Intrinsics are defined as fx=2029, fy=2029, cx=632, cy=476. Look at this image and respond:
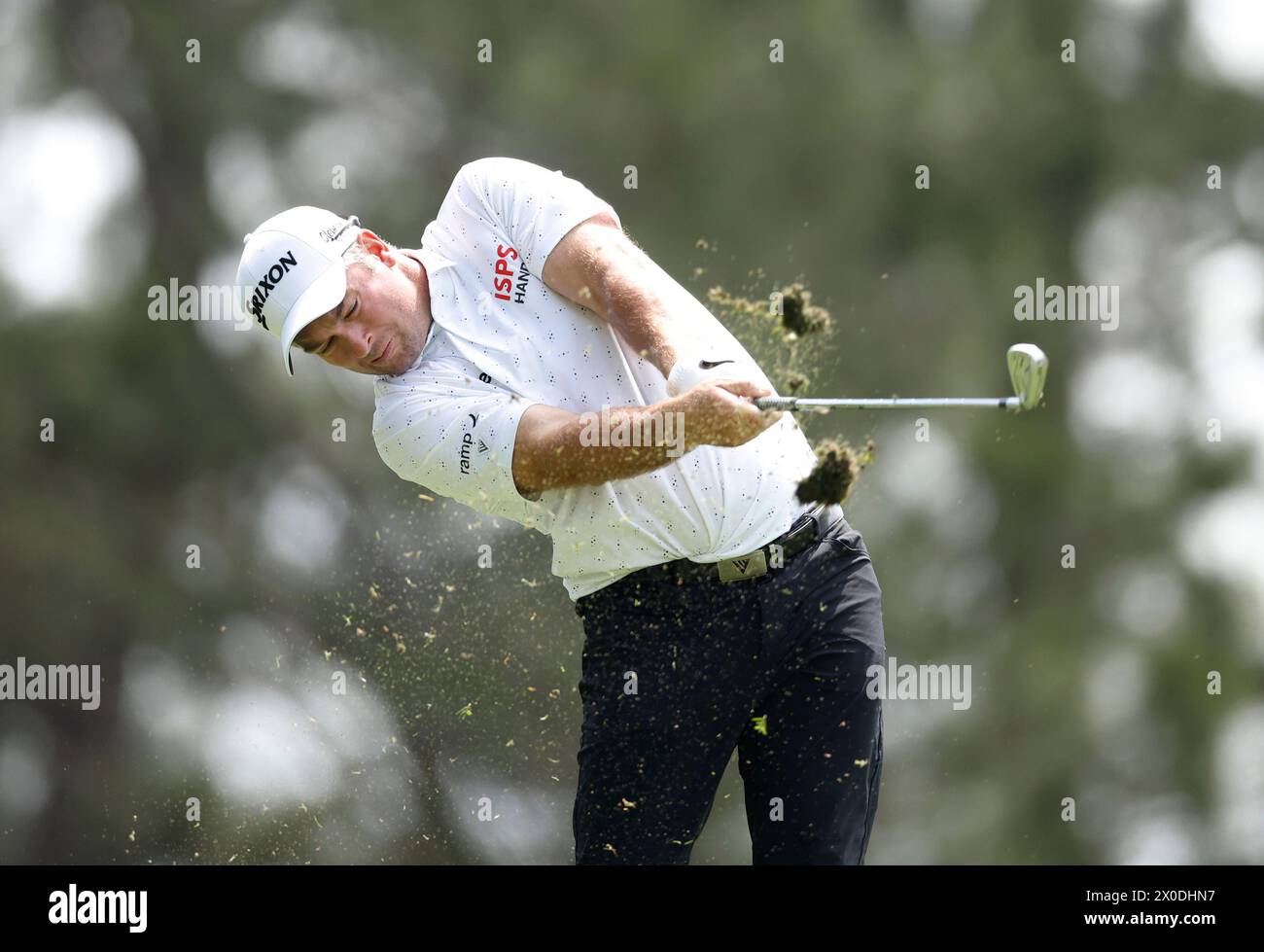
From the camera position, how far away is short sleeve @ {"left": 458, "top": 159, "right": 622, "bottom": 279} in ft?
12.0

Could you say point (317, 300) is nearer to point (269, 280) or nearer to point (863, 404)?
point (269, 280)

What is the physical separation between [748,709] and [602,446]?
1.94 feet

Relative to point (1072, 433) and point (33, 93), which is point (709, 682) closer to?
point (1072, 433)

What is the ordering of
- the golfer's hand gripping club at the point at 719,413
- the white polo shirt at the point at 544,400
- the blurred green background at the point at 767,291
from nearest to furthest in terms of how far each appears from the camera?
1. the golfer's hand gripping club at the point at 719,413
2. the white polo shirt at the point at 544,400
3. the blurred green background at the point at 767,291

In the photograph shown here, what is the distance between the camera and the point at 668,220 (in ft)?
30.4

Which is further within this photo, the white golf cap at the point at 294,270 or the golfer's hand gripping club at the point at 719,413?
the white golf cap at the point at 294,270

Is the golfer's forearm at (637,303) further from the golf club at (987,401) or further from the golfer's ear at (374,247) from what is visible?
the golfer's ear at (374,247)

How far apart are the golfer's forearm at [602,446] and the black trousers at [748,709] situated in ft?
0.99

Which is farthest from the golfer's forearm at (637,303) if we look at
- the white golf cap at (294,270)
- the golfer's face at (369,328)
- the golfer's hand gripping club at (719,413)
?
the white golf cap at (294,270)

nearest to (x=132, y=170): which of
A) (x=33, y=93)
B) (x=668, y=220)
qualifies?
(x=33, y=93)

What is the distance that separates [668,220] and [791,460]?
570 cm

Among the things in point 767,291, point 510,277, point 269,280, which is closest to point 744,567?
point 510,277

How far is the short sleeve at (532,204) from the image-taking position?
3.65 m

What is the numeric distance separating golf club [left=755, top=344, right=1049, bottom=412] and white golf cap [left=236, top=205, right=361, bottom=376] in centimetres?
83
